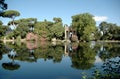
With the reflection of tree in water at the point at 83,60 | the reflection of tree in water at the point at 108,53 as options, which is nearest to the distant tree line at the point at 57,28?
the reflection of tree in water at the point at 108,53

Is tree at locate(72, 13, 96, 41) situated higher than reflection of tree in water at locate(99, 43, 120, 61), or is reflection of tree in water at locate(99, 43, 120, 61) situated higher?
tree at locate(72, 13, 96, 41)

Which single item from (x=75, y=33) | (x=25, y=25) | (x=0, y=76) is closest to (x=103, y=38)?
(x=75, y=33)

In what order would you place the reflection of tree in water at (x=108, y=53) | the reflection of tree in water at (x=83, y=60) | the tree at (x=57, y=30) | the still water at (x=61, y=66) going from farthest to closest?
the tree at (x=57, y=30), the reflection of tree in water at (x=108, y=53), the reflection of tree in water at (x=83, y=60), the still water at (x=61, y=66)

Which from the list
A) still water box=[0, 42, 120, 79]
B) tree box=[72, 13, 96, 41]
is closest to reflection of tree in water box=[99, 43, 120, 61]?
still water box=[0, 42, 120, 79]

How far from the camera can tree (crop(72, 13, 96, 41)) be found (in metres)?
57.7

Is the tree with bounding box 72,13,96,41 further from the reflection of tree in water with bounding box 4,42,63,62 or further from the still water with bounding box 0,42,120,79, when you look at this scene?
the still water with bounding box 0,42,120,79

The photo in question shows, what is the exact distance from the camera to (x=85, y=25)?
59.4m

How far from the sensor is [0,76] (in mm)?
10414

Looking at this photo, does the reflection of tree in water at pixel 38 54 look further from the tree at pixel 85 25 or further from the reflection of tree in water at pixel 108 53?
the tree at pixel 85 25

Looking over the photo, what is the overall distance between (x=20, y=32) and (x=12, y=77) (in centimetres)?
5874

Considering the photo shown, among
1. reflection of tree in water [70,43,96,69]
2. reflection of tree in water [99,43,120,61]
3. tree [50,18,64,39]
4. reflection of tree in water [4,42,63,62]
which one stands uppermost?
tree [50,18,64,39]

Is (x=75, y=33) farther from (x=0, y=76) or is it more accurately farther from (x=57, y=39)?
(x=0, y=76)

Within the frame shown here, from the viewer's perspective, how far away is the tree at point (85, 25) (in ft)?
189

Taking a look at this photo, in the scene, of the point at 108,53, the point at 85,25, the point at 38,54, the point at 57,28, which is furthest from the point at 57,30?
the point at 108,53
